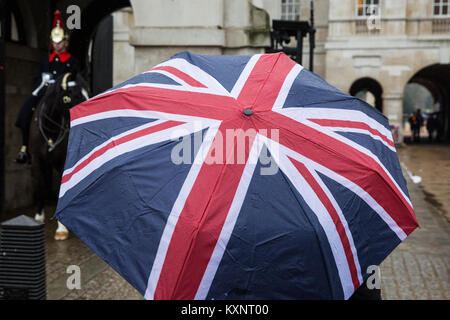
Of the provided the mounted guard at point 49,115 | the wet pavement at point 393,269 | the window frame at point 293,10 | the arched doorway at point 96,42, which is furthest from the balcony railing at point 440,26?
the mounted guard at point 49,115

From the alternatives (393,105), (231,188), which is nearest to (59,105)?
(231,188)

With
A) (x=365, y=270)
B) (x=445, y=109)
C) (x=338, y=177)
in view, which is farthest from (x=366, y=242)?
(x=445, y=109)

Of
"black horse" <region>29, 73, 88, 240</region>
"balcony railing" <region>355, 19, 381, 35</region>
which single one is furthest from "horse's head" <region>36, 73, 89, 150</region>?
"balcony railing" <region>355, 19, 381, 35</region>

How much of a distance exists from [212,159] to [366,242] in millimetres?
759

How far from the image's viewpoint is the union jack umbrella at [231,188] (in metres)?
2.43

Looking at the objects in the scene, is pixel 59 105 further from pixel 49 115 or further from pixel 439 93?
pixel 439 93

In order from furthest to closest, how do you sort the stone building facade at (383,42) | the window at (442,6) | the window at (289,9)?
the window at (289,9), the window at (442,6), the stone building facade at (383,42)

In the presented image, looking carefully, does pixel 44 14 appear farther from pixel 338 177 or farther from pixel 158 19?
pixel 338 177

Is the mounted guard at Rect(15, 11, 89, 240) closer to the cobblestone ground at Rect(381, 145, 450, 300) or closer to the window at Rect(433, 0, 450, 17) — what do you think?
the cobblestone ground at Rect(381, 145, 450, 300)

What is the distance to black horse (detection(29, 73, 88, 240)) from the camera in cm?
829

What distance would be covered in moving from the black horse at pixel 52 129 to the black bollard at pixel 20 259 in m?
3.81

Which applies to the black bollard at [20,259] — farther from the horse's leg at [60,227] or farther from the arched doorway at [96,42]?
the arched doorway at [96,42]

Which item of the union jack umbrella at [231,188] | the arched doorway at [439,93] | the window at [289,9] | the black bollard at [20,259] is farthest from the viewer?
the arched doorway at [439,93]

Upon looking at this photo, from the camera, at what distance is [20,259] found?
14.6 ft
